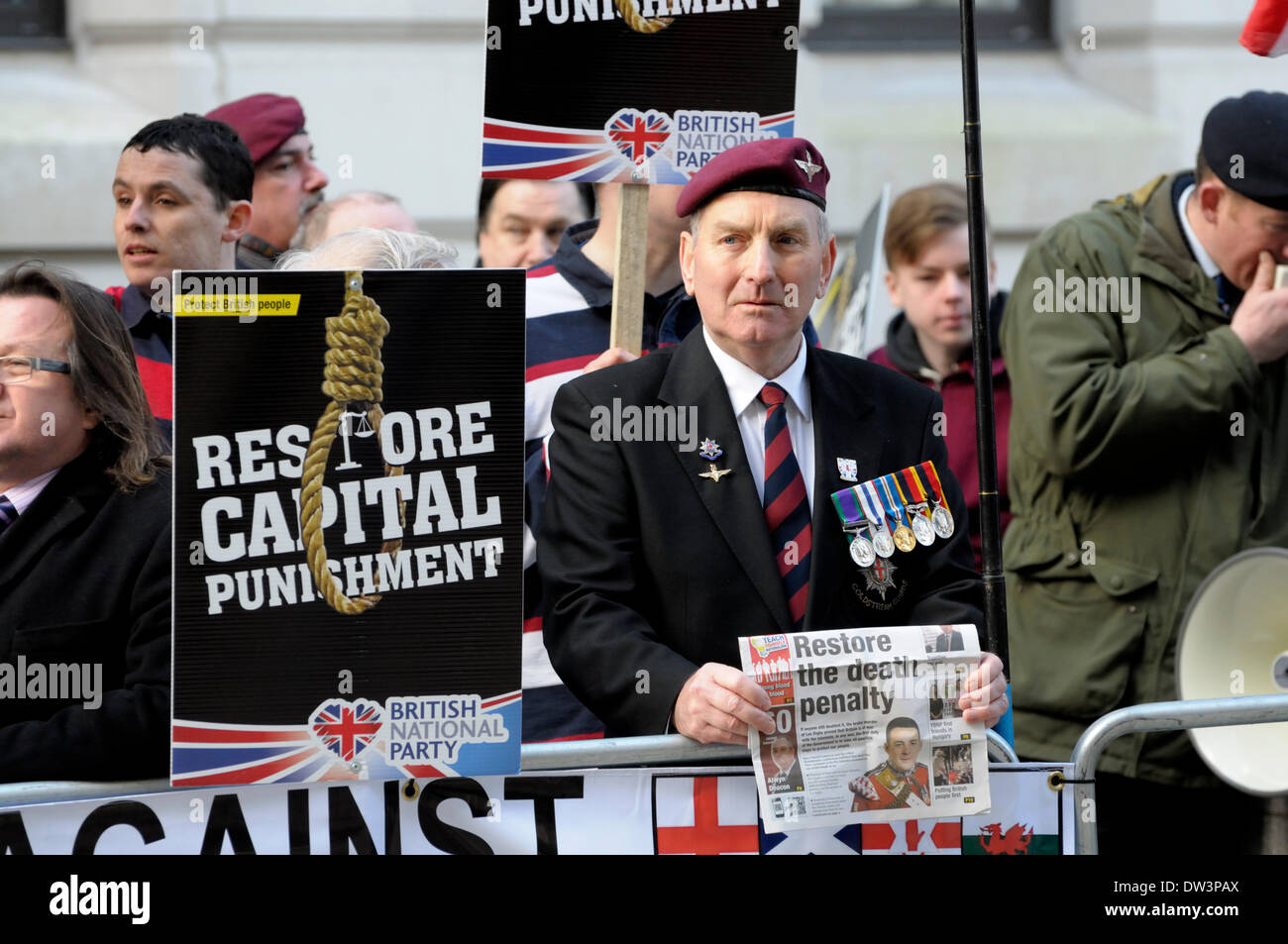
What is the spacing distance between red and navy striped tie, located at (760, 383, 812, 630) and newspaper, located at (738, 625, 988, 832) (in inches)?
6.8

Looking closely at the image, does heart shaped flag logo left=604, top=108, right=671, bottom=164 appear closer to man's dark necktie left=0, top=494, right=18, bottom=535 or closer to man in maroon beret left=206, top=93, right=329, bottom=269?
man's dark necktie left=0, top=494, right=18, bottom=535

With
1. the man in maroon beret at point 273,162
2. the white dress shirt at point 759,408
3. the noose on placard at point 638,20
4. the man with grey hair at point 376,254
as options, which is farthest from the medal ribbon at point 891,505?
the man in maroon beret at point 273,162

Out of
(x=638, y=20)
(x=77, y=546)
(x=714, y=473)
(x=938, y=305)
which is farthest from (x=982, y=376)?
(x=938, y=305)

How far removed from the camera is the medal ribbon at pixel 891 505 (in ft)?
11.8

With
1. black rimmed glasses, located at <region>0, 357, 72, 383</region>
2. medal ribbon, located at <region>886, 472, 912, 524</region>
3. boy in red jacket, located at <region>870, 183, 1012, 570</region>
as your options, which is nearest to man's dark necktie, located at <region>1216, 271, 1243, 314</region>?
boy in red jacket, located at <region>870, 183, 1012, 570</region>

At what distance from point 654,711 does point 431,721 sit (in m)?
0.40

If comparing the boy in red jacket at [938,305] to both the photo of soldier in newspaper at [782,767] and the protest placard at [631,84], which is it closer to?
the protest placard at [631,84]

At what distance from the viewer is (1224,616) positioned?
178 inches

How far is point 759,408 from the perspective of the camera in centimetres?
371

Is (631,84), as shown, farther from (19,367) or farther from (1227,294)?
(1227,294)

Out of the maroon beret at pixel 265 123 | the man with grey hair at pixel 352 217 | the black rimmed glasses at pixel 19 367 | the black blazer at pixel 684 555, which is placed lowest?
the black blazer at pixel 684 555

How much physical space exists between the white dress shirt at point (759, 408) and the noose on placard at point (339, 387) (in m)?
0.66

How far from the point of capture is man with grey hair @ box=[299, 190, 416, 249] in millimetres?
5477

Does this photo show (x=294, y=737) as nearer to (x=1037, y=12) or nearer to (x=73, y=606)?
(x=73, y=606)
